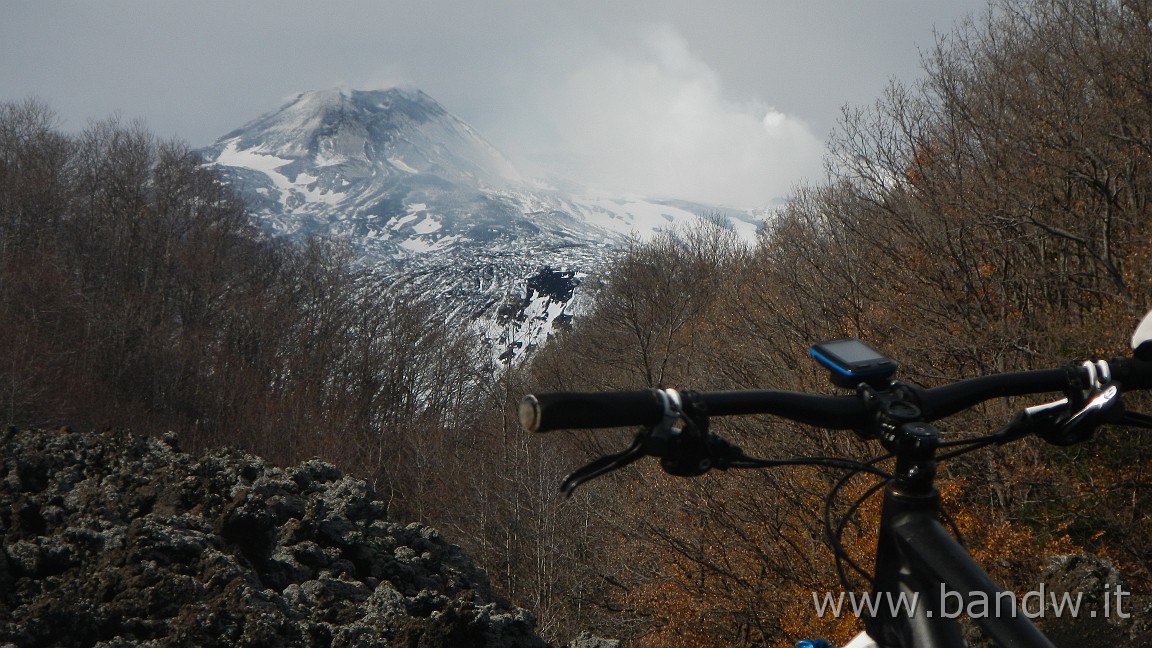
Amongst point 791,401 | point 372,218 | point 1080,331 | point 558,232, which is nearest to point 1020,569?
point 1080,331

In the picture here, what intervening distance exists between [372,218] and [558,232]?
30.7 meters

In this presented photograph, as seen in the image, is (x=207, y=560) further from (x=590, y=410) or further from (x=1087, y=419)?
(x=1087, y=419)

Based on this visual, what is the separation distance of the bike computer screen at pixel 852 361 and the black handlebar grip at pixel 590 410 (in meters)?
0.28

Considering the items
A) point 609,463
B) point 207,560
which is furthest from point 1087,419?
point 207,560

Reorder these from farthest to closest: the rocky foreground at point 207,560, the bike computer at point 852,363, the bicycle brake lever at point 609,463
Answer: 1. the rocky foreground at point 207,560
2. the bike computer at point 852,363
3. the bicycle brake lever at point 609,463

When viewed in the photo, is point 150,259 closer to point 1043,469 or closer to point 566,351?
point 566,351

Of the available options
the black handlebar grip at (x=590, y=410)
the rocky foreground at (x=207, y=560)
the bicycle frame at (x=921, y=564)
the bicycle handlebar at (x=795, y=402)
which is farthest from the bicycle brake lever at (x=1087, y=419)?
the rocky foreground at (x=207, y=560)

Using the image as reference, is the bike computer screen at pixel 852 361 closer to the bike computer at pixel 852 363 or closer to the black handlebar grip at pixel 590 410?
the bike computer at pixel 852 363

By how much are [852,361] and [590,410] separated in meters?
0.42

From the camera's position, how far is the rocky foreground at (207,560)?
4465mm

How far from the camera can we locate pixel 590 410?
4.61ft

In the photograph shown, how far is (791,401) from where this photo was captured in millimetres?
1541

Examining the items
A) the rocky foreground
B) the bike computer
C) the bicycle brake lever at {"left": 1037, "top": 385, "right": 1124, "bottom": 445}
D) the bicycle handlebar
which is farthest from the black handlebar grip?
the rocky foreground

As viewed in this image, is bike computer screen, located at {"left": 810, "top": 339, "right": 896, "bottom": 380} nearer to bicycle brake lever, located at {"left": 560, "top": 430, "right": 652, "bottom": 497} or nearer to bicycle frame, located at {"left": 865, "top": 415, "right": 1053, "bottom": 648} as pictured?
bicycle frame, located at {"left": 865, "top": 415, "right": 1053, "bottom": 648}
